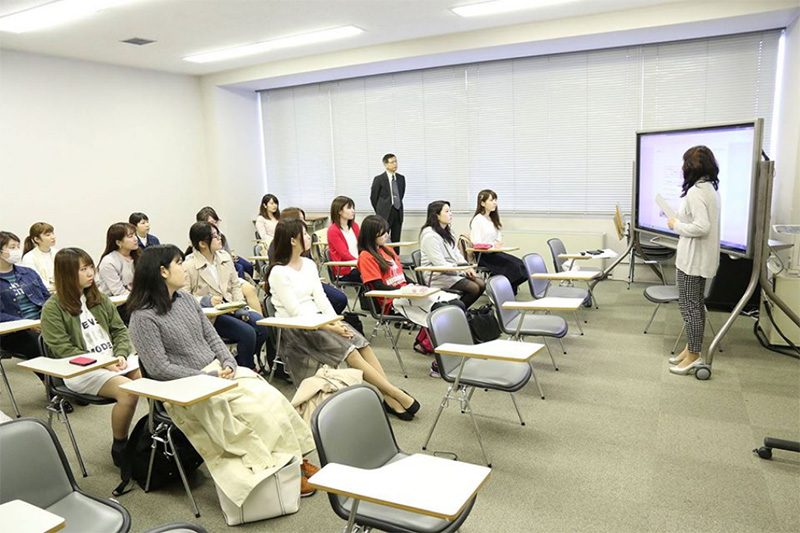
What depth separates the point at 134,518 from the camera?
8.45 ft

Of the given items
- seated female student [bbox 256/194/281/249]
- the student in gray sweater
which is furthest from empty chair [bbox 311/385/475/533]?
seated female student [bbox 256/194/281/249]

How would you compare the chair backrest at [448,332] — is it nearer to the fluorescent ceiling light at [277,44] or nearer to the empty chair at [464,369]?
the empty chair at [464,369]

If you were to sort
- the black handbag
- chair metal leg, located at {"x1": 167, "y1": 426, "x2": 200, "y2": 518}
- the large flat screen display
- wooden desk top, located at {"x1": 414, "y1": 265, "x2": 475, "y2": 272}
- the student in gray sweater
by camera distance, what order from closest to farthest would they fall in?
chair metal leg, located at {"x1": 167, "y1": 426, "x2": 200, "y2": 518}
the student in gray sweater
the large flat screen display
the black handbag
wooden desk top, located at {"x1": 414, "y1": 265, "x2": 475, "y2": 272}

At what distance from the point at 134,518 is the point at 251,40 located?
5766 mm

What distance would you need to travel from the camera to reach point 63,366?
107 inches

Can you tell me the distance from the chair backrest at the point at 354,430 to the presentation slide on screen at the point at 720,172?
3.38 m

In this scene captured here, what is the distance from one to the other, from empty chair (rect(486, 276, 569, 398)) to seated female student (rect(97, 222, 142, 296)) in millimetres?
2844

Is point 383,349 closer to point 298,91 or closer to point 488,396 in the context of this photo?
point 488,396

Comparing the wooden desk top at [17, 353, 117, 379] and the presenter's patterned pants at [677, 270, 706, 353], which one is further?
the presenter's patterned pants at [677, 270, 706, 353]

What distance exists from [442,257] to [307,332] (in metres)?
2.07

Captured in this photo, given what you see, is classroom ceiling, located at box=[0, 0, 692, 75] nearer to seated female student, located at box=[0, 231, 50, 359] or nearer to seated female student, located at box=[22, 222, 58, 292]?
seated female student, located at box=[22, 222, 58, 292]

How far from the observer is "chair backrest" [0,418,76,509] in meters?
1.83

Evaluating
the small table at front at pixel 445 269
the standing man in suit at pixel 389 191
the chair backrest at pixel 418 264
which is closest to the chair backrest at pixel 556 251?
the small table at front at pixel 445 269

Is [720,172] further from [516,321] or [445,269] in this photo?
[445,269]
